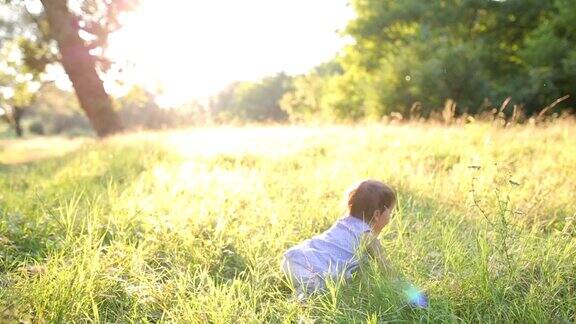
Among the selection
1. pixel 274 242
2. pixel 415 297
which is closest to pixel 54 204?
pixel 274 242

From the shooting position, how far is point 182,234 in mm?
3682

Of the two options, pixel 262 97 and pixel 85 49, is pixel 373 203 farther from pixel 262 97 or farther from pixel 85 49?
pixel 262 97

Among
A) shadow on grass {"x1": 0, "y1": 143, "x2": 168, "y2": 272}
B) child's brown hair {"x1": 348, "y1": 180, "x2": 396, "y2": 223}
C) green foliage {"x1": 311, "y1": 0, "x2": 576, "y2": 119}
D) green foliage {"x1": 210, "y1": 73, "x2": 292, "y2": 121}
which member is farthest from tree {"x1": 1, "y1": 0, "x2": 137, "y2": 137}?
green foliage {"x1": 210, "y1": 73, "x2": 292, "y2": 121}

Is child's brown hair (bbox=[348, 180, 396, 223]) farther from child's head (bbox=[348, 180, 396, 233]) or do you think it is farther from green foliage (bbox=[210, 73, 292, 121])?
green foliage (bbox=[210, 73, 292, 121])

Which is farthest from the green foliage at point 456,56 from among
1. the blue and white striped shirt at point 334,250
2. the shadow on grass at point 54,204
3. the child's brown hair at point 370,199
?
the blue and white striped shirt at point 334,250

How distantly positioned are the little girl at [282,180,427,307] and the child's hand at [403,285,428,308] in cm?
25

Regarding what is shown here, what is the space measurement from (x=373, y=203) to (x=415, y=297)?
0.79 metres

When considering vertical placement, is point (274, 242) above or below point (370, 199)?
below

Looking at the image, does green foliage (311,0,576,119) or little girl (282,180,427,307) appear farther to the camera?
green foliage (311,0,576,119)

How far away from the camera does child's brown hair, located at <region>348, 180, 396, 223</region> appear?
3.41m

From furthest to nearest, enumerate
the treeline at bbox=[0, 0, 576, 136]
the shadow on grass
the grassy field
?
the treeline at bbox=[0, 0, 576, 136]
the shadow on grass
the grassy field

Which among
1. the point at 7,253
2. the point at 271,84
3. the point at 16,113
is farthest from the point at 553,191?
the point at 271,84

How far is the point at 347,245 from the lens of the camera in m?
3.34

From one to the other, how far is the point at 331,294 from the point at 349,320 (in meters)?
0.32
